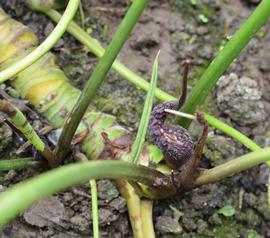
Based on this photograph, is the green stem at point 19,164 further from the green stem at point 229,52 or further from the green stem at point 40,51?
the green stem at point 229,52

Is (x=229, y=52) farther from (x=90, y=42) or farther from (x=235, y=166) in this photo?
(x=90, y=42)

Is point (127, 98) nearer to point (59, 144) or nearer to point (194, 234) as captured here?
point (59, 144)

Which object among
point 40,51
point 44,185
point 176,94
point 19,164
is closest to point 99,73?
point 40,51

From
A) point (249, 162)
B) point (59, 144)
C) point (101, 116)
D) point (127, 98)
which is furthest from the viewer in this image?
point (127, 98)

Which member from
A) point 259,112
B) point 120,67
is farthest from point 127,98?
point 259,112

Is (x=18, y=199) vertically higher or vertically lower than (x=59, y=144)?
higher
